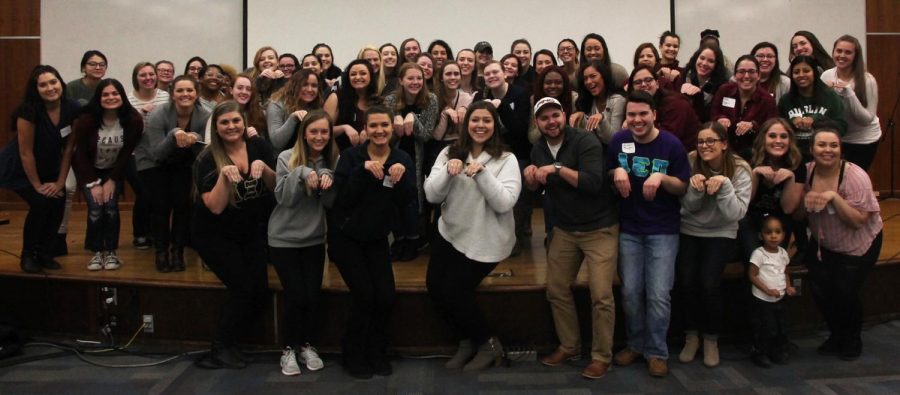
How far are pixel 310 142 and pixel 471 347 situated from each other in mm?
1310

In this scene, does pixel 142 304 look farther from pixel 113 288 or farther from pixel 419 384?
pixel 419 384

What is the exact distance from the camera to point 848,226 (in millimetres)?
3551

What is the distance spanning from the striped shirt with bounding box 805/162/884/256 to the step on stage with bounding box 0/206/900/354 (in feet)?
1.22

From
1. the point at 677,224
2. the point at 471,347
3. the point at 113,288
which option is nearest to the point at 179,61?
the point at 113,288

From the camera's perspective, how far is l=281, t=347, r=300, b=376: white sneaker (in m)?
3.46

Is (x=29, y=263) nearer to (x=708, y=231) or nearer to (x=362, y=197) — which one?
(x=362, y=197)

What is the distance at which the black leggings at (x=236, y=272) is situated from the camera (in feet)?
11.5

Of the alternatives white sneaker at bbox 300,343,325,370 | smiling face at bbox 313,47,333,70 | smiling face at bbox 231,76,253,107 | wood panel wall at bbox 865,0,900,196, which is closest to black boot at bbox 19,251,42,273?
smiling face at bbox 231,76,253,107

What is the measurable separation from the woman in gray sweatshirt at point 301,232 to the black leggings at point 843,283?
8.47ft

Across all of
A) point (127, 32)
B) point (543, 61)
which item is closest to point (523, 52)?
point (543, 61)

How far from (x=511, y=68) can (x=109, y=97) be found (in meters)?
2.50

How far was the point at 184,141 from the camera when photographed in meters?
3.87

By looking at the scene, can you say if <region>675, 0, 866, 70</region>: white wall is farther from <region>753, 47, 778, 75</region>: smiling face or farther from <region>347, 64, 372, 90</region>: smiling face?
<region>347, 64, 372, 90</region>: smiling face

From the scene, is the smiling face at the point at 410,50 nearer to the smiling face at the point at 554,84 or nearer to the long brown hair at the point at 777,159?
the smiling face at the point at 554,84
